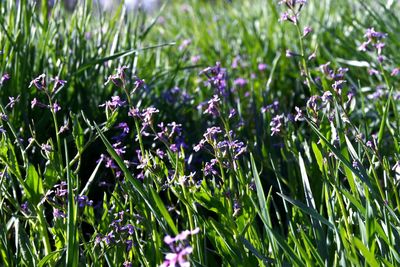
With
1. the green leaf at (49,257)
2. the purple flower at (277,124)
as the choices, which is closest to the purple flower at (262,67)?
the purple flower at (277,124)

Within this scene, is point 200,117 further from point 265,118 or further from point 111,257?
point 111,257

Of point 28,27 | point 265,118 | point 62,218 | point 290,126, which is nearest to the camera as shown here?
point 62,218

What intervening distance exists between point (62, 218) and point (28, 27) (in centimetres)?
111

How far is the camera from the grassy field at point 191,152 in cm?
155

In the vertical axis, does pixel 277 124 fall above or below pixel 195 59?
below

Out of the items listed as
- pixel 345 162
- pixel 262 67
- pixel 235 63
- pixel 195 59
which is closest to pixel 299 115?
pixel 345 162

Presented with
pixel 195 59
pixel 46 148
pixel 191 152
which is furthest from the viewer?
pixel 195 59

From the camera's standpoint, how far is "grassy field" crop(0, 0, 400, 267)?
1.55m

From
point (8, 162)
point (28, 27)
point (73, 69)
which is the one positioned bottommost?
point (8, 162)

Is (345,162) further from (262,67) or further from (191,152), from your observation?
(262,67)

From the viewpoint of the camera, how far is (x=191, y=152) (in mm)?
2648

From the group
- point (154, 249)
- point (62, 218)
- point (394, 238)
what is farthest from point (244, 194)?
point (62, 218)

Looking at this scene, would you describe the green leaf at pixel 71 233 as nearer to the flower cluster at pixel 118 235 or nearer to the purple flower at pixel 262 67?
the flower cluster at pixel 118 235

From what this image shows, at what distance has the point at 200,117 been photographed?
2865mm
